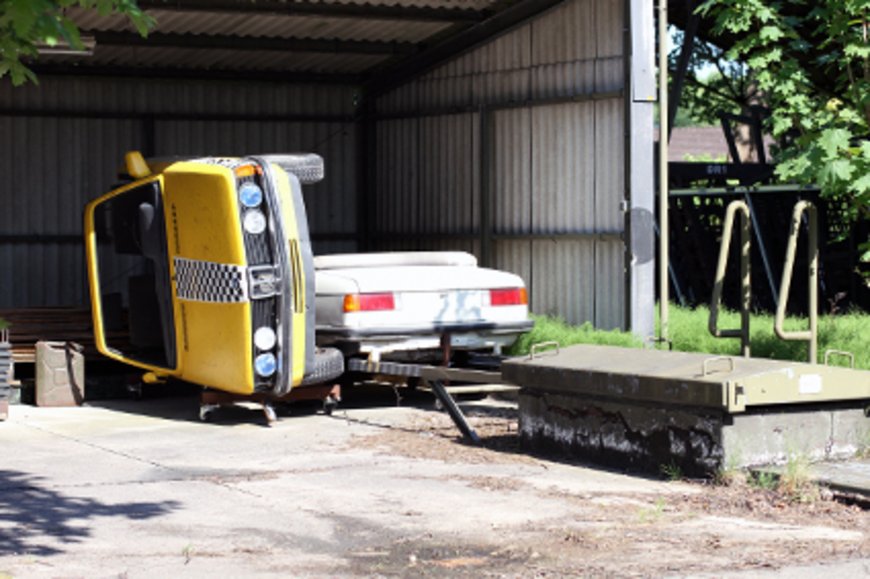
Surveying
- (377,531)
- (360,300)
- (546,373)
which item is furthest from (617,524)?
(360,300)

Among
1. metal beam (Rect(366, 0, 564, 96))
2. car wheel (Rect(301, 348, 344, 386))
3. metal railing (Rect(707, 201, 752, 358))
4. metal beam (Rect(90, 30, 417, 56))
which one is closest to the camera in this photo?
metal railing (Rect(707, 201, 752, 358))

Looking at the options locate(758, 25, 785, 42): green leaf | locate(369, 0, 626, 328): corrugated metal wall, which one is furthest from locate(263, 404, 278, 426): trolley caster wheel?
locate(758, 25, 785, 42): green leaf

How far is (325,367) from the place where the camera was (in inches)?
497

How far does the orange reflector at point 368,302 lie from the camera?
13016mm

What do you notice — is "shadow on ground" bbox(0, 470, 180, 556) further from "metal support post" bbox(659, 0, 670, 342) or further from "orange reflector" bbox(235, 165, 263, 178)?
"metal support post" bbox(659, 0, 670, 342)

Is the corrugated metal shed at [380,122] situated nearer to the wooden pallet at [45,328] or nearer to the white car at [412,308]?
the white car at [412,308]

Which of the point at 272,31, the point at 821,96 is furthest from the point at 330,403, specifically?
the point at 272,31

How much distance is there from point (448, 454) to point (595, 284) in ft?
18.7

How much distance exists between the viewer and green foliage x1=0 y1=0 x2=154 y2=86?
5849 millimetres

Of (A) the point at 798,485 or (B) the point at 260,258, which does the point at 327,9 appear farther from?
(A) the point at 798,485

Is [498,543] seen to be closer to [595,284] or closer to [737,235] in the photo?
[595,284]

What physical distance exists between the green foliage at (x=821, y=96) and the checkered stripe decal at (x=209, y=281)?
445 cm

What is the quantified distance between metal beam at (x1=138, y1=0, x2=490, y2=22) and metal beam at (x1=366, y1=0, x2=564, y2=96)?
0.77 feet

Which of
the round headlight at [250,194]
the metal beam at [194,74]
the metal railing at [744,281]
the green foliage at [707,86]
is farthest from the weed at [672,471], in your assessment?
the green foliage at [707,86]
